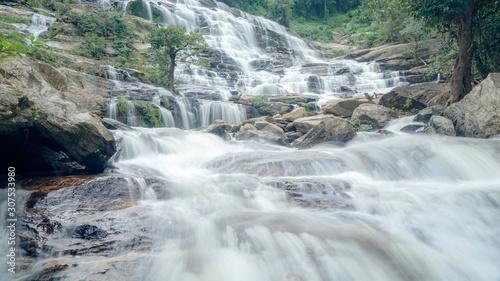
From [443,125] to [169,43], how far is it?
40.2 ft

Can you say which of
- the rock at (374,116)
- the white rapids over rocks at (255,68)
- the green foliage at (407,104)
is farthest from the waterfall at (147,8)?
the green foliage at (407,104)

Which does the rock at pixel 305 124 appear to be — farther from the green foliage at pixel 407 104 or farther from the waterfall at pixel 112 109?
the waterfall at pixel 112 109

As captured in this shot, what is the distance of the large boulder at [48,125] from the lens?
3.82m

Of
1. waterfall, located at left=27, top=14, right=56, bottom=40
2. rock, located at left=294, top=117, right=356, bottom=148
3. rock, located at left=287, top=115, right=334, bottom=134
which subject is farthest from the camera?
waterfall, located at left=27, top=14, right=56, bottom=40

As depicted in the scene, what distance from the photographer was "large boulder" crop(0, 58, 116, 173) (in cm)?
382

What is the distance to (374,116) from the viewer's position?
11.3 metres

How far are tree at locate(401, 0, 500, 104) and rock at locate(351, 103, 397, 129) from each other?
7.32 feet

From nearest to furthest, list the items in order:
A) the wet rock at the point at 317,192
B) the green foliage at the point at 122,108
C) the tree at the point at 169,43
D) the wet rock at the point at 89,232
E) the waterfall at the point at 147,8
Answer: the wet rock at the point at 89,232
the wet rock at the point at 317,192
the green foliage at the point at 122,108
the tree at the point at 169,43
the waterfall at the point at 147,8

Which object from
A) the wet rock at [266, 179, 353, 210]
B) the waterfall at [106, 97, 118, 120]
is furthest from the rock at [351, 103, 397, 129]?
the waterfall at [106, 97, 118, 120]

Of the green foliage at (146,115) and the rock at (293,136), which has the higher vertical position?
the green foliage at (146,115)

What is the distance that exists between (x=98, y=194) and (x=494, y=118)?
9.96 m

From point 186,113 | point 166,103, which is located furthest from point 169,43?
point 186,113

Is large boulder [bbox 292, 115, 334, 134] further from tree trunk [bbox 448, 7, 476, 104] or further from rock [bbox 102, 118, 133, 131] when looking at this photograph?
rock [bbox 102, 118, 133, 131]

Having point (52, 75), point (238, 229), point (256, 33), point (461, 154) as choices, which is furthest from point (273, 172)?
point (256, 33)
